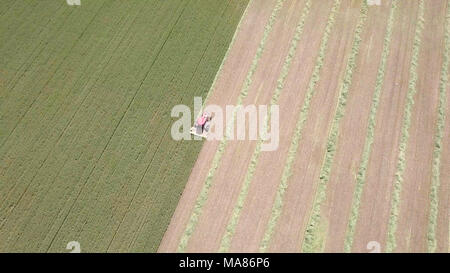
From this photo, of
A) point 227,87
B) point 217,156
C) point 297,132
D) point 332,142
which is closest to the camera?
point 217,156

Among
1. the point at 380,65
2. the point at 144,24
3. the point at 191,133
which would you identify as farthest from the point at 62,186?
the point at 380,65

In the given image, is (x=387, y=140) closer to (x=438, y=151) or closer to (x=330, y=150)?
(x=438, y=151)

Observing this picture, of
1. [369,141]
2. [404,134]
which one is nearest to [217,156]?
[369,141]

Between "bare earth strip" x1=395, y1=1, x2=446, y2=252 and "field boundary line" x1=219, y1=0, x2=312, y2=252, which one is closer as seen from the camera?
"field boundary line" x1=219, y1=0, x2=312, y2=252

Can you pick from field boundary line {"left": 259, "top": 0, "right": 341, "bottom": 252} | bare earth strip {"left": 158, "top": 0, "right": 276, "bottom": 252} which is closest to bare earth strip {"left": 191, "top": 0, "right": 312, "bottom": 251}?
bare earth strip {"left": 158, "top": 0, "right": 276, "bottom": 252}

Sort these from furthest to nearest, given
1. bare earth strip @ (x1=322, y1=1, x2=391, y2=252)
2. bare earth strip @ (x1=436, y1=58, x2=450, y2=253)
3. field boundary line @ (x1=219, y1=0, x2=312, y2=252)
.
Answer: bare earth strip @ (x1=322, y1=1, x2=391, y2=252), field boundary line @ (x1=219, y1=0, x2=312, y2=252), bare earth strip @ (x1=436, y1=58, x2=450, y2=253)

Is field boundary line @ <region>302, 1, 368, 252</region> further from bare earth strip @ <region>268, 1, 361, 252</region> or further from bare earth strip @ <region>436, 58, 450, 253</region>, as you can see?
bare earth strip @ <region>436, 58, 450, 253</region>

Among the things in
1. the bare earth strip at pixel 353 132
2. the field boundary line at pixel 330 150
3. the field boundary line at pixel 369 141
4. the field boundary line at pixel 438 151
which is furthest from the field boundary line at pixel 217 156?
the field boundary line at pixel 438 151

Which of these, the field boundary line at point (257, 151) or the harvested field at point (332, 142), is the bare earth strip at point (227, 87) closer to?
the harvested field at point (332, 142)
